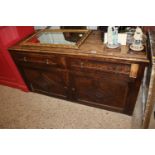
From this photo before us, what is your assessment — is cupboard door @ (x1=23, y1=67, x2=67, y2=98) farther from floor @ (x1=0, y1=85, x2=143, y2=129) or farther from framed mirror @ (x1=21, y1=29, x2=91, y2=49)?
framed mirror @ (x1=21, y1=29, x2=91, y2=49)

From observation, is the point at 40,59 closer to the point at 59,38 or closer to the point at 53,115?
the point at 59,38

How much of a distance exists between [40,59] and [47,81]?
337 millimetres

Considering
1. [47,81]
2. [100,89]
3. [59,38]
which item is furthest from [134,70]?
[47,81]

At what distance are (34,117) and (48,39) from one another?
38.2 inches

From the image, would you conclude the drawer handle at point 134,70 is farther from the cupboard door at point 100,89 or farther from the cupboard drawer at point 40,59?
the cupboard drawer at point 40,59

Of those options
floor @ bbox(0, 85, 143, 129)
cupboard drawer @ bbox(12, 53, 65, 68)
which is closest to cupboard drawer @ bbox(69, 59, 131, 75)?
cupboard drawer @ bbox(12, 53, 65, 68)

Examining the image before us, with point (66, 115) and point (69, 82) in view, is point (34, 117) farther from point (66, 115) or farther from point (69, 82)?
point (69, 82)

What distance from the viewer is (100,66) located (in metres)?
1.38

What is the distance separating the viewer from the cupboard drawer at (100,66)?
51.5 inches

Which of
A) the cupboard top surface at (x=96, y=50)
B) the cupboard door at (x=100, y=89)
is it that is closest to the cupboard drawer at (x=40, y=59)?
the cupboard top surface at (x=96, y=50)

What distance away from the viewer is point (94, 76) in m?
1.49

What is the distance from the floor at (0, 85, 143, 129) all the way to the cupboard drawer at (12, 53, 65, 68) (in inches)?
24.1

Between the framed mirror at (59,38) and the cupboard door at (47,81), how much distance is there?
300mm
